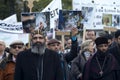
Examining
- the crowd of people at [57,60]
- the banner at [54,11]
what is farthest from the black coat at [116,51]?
the banner at [54,11]

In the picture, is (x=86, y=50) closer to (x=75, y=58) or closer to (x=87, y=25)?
(x=75, y=58)

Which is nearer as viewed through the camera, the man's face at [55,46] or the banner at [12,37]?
the man's face at [55,46]

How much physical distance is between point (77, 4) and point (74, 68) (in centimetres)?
538

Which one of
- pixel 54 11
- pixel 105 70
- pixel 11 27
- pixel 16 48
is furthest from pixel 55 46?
pixel 11 27

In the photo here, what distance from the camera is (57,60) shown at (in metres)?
7.33

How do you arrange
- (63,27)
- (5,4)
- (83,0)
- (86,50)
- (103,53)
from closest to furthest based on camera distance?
1. (103,53)
2. (86,50)
3. (63,27)
4. (83,0)
5. (5,4)

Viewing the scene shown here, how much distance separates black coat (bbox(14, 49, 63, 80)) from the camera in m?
7.23

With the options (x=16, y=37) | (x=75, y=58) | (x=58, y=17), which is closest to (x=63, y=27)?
(x=58, y=17)

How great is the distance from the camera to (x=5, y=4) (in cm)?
3688

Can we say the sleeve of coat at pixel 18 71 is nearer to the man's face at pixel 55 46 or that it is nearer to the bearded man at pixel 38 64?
the bearded man at pixel 38 64

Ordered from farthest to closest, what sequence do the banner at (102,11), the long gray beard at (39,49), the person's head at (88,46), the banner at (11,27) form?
the banner at (102,11) → the banner at (11,27) → the person's head at (88,46) → the long gray beard at (39,49)

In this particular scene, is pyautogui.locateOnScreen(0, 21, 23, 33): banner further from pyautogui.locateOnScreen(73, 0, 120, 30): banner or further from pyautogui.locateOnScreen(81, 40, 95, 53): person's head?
pyautogui.locateOnScreen(81, 40, 95, 53): person's head

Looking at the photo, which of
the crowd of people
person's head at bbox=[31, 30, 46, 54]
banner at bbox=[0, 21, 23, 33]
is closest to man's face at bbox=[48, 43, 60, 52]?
the crowd of people

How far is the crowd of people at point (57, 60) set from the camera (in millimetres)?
7254
